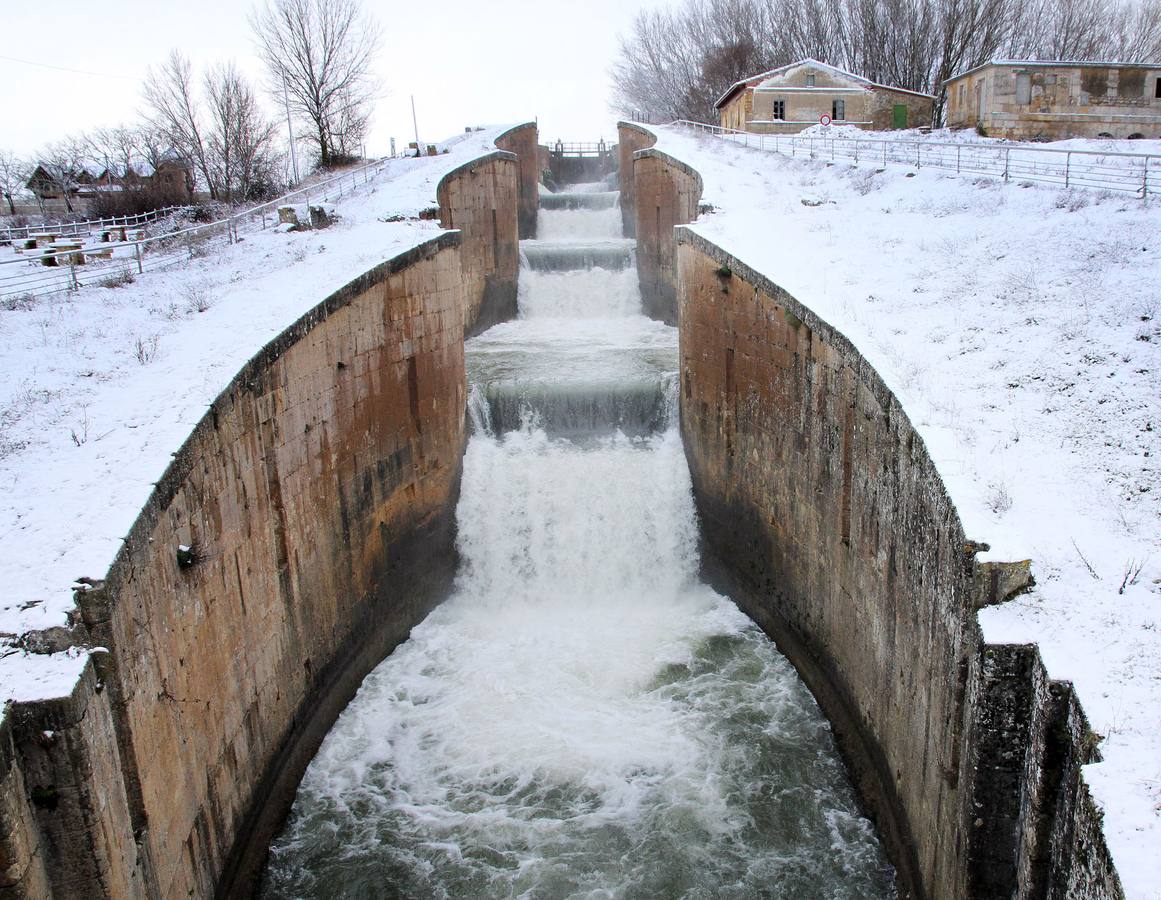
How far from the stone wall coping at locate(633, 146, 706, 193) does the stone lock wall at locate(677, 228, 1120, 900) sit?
6.50 meters

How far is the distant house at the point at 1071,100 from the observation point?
86.7 ft

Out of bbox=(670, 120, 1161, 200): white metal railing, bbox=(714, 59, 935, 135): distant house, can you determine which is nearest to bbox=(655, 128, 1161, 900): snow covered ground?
bbox=(670, 120, 1161, 200): white metal railing

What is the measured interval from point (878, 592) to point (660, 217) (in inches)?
675

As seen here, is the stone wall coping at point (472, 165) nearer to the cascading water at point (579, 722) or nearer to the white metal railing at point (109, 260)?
the white metal railing at point (109, 260)

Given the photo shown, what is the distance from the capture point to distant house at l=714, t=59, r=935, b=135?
1363 inches

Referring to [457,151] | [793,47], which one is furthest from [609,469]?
[793,47]

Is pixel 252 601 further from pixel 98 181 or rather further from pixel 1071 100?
pixel 98 181

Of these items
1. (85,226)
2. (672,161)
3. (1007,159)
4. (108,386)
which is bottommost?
(108,386)

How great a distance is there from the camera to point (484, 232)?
78.0 feet

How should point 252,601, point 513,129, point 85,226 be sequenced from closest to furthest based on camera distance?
1. point 252,601
2. point 85,226
3. point 513,129

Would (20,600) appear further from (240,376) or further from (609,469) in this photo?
(609,469)

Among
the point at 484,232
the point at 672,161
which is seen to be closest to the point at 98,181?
the point at 484,232

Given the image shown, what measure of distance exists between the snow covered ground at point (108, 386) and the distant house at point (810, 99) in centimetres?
2076

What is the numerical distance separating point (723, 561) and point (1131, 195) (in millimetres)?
8112
